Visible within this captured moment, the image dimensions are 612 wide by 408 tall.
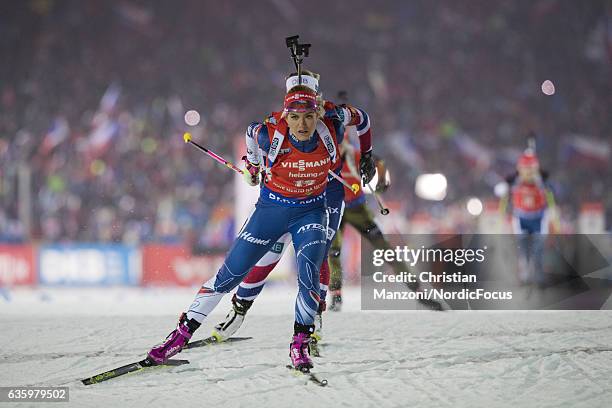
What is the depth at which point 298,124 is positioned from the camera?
A: 4660 mm

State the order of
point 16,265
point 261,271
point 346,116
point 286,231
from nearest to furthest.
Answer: point 286,231
point 346,116
point 261,271
point 16,265

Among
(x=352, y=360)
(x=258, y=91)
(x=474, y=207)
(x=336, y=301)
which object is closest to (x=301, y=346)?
(x=352, y=360)

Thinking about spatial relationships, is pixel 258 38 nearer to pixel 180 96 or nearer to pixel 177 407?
pixel 180 96

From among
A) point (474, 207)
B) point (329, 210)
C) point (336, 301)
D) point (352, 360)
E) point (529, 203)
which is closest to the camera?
point (352, 360)

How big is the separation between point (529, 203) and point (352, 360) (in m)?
5.51

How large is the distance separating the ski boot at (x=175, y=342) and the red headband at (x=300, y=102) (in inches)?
64.4

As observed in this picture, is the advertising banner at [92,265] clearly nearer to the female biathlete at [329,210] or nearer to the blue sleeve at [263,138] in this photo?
the female biathlete at [329,210]

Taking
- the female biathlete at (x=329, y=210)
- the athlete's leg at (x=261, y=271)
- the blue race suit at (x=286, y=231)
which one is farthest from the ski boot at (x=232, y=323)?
the blue race suit at (x=286, y=231)

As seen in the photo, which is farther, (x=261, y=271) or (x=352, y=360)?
(x=261, y=271)

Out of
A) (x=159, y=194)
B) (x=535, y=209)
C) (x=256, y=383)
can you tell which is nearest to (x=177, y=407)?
A: (x=256, y=383)

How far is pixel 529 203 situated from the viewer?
989 centimetres

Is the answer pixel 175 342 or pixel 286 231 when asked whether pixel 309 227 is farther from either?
pixel 175 342

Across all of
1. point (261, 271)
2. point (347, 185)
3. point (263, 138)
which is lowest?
point (261, 271)

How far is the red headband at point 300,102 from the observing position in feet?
15.3
